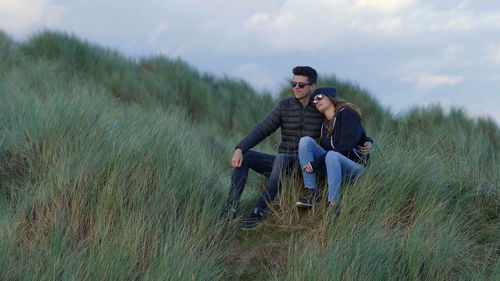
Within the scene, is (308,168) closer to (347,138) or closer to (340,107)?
(347,138)

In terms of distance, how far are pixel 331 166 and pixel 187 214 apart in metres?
1.52

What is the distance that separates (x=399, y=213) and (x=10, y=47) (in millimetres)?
15350

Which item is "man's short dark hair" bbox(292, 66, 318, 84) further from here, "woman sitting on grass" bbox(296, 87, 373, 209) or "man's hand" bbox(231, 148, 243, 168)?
"man's hand" bbox(231, 148, 243, 168)

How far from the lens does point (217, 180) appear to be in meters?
7.09

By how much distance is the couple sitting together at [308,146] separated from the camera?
634cm

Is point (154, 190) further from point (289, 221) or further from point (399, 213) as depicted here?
point (399, 213)

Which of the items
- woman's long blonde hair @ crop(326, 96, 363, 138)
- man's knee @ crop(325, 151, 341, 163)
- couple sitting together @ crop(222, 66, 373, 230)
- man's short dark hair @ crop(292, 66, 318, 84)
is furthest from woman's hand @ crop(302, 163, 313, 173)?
man's short dark hair @ crop(292, 66, 318, 84)

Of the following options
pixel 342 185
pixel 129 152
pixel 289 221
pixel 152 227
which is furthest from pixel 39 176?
pixel 342 185

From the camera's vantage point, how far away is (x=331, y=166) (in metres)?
6.15

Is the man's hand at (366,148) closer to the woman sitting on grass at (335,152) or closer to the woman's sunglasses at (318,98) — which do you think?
the woman sitting on grass at (335,152)

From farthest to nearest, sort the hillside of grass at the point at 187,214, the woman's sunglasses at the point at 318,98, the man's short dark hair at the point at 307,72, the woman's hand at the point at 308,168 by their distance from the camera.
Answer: the man's short dark hair at the point at 307,72
the woman's sunglasses at the point at 318,98
the woman's hand at the point at 308,168
the hillside of grass at the point at 187,214

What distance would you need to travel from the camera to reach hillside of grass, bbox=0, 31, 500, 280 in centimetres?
524

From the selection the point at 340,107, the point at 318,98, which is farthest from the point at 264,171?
the point at 340,107

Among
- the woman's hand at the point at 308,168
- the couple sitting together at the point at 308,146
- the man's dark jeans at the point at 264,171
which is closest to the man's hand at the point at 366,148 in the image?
the couple sitting together at the point at 308,146
